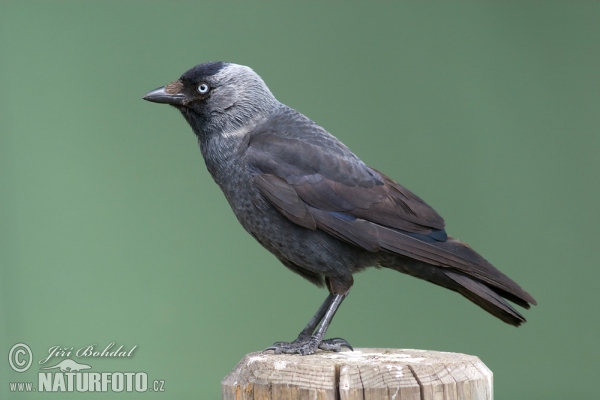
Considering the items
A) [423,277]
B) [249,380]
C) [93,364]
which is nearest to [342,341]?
[423,277]

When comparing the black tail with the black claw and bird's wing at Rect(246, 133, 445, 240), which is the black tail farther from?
the black claw

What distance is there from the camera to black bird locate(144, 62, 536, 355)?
3.38 metres

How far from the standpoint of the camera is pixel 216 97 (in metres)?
3.76

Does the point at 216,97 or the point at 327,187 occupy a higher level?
the point at 216,97

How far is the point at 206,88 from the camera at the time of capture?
3.77 m

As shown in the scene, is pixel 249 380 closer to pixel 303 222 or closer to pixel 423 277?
pixel 303 222

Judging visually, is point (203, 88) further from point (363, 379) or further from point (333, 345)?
point (363, 379)

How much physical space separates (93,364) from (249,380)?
1.83 m

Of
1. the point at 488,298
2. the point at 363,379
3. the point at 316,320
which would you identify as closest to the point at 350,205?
the point at 316,320

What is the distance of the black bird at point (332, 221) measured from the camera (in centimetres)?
338

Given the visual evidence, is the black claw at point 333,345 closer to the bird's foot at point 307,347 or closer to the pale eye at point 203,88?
the bird's foot at point 307,347

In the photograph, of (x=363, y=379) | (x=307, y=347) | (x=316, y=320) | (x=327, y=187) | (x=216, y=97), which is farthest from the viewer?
(x=216, y=97)

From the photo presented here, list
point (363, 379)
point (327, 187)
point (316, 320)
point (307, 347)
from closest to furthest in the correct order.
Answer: point (363, 379), point (307, 347), point (327, 187), point (316, 320)

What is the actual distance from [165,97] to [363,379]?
1.76 metres
